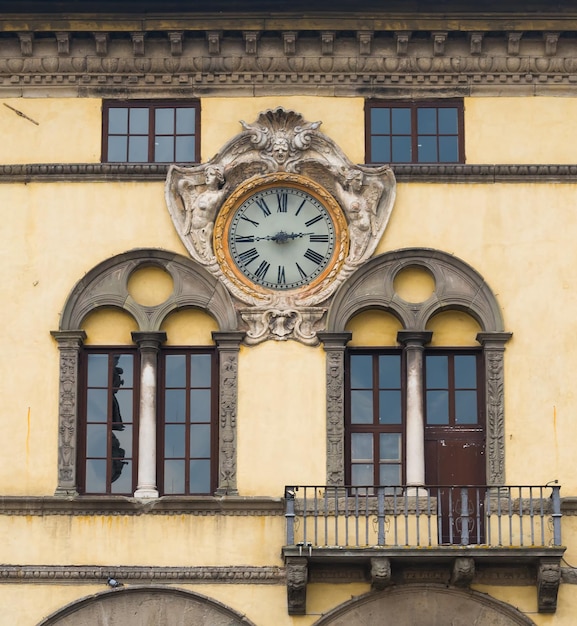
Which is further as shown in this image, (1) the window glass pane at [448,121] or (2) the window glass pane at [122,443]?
(1) the window glass pane at [448,121]

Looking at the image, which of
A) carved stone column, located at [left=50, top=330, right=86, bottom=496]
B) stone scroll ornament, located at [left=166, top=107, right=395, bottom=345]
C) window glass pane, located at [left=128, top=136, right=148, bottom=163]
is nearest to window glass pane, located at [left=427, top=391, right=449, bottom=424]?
stone scroll ornament, located at [left=166, top=107, right=395, bottom=345]

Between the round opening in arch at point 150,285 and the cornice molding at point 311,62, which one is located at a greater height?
the cornice molding at point 311,62

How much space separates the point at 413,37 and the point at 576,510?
24.5 ft

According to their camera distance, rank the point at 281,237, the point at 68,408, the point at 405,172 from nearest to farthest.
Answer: the point at 68,408
the point at 281,237
the point at 405,172

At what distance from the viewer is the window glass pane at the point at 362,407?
3269 centimetres

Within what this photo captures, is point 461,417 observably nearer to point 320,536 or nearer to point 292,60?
point 320,536

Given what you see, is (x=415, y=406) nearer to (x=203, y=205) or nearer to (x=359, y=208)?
(x=359, y=208)

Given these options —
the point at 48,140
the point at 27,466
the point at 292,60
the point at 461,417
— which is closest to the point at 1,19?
the point at 48,140

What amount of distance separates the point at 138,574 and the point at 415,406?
4.63 metres

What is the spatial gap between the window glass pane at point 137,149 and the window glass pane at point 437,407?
5526 mm

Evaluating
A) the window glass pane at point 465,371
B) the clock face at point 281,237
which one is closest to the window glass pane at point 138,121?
the clock face at point 281,237

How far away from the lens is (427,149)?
110 feet

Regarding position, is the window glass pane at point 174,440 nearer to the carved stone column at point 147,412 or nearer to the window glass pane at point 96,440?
the carved stone column at point 147,412

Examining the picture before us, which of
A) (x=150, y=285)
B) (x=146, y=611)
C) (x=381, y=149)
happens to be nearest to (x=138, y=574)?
(x=146, y=611)
